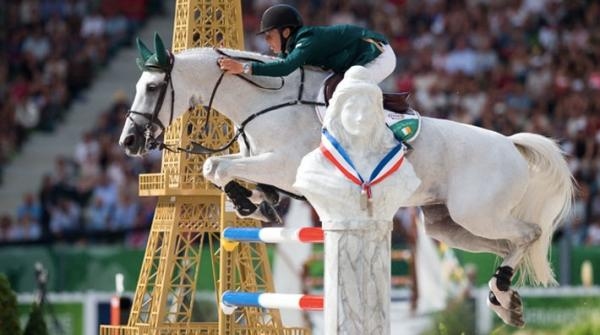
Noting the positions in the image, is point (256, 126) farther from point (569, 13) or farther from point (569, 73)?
point (569, 13)

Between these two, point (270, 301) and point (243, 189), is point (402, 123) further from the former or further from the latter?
point (270, 301)

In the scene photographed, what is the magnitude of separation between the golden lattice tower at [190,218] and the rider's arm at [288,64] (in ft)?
5.21

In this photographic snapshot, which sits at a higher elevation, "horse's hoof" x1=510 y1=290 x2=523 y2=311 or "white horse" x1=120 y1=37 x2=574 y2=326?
"white horse" x1=120 y1=37 x2=574 y2=326

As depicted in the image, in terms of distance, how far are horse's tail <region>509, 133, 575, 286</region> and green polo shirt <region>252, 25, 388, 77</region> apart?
4.41ft

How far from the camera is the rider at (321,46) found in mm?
10195

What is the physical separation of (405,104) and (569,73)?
11.5 m

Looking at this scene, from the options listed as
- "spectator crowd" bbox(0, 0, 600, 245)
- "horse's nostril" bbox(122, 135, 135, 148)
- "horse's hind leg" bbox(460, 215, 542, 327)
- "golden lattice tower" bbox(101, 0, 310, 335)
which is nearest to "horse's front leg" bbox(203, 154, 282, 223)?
"horse's nostril" bbox(122, 135, 135, 148)

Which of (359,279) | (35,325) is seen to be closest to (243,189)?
(359,279)

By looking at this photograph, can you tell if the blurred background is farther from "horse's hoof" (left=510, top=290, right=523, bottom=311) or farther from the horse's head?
the horse's head

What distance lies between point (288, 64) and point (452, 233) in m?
1.87

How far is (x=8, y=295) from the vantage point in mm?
12609

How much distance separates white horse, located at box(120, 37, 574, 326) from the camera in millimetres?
10250

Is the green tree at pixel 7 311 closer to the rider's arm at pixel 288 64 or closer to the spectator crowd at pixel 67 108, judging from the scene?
the rider's arm at pixel 288 64

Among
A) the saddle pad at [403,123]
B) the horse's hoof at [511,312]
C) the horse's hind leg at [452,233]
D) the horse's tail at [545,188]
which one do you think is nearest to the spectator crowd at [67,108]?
the horse's hind leg at [452,233]
